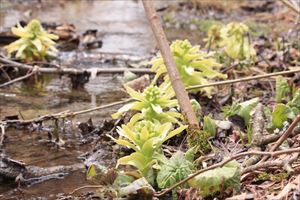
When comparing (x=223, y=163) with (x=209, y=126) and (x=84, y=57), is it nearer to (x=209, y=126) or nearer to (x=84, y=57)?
(x=209, y=126)

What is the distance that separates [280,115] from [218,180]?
659mm

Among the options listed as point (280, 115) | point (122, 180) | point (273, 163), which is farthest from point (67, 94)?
point (273, 163)

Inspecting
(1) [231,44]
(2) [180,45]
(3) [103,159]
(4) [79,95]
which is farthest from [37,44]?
(3) [103,159]

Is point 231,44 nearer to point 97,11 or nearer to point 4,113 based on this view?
point 4,113

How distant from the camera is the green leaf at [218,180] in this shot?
1.48 metres

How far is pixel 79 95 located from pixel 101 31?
3149 mm

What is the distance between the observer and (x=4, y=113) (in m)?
3.01

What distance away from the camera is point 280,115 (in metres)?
2.05

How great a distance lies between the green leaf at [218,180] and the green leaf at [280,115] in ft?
1.86

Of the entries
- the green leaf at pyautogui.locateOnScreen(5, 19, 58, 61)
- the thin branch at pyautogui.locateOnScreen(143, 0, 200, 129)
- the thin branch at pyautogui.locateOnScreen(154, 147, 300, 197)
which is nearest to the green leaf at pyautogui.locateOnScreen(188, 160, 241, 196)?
the thin branch at pyautogui.locateOnScreen(154, 147, 300, 197)

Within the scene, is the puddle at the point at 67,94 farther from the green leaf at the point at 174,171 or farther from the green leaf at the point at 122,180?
the green leaf at the point at 174,171

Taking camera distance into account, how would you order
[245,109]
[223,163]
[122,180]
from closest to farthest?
[223,163], [122,180], [245,109]

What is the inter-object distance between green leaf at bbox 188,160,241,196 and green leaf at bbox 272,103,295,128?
57 centimetres

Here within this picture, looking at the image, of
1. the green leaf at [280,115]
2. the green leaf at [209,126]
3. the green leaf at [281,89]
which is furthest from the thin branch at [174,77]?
the green leaf at [281,89]
